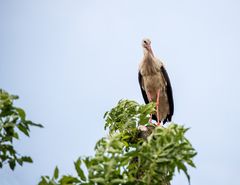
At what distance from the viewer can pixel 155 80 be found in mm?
10484

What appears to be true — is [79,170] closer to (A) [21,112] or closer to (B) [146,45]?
(A) [21,112]

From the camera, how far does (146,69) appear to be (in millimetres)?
10539

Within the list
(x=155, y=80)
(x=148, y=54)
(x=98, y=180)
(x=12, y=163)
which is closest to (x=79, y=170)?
(x=98, y=180)

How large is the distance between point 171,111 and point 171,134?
8.42m

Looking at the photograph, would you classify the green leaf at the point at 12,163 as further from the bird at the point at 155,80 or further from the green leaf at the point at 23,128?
the bird at the point at 155,80

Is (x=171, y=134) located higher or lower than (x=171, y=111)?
lower

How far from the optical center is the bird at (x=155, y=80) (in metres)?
10.5

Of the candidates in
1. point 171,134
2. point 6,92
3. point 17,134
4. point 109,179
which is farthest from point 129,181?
point 6,92

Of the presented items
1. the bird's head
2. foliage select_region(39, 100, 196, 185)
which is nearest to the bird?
the bird's head

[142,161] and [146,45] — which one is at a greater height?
[146,45]

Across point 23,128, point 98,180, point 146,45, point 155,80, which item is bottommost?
point 98,180

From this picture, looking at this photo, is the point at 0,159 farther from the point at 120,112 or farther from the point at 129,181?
the point at 120,112

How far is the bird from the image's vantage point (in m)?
10.5

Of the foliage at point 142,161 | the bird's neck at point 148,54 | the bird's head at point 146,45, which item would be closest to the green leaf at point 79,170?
the foliage at point 142,161
